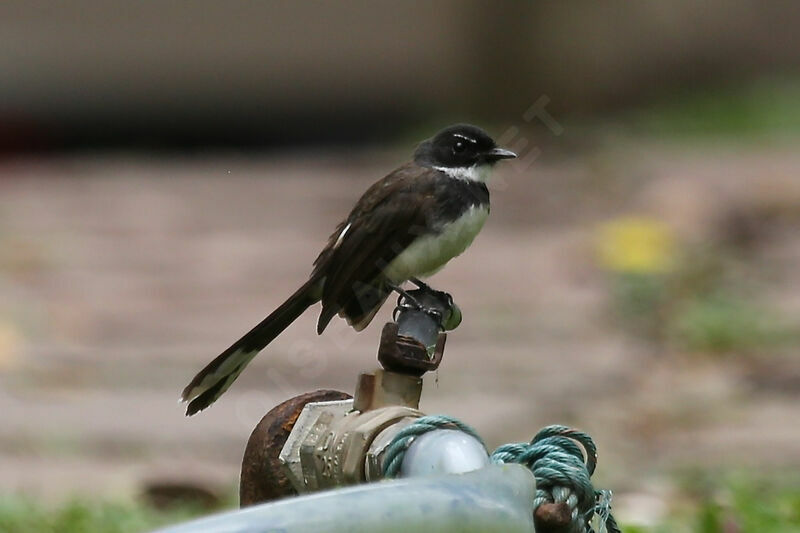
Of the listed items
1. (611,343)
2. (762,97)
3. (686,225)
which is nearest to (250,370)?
(611,343)

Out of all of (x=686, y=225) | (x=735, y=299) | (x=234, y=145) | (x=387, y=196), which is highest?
(x=234, y=145)

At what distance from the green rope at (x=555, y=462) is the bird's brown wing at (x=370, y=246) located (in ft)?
2.83

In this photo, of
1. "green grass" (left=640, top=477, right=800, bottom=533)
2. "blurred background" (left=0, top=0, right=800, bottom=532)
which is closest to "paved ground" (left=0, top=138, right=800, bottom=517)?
"blurred background" (left=0, top=0, right=800, bottom=532)

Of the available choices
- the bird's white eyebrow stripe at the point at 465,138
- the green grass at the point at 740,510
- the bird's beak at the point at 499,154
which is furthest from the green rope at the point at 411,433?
the bird's beak at the point at 499,154

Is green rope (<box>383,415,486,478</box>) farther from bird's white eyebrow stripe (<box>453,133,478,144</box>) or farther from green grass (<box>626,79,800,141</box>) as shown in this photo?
green grass (<box>626,79,800,141</box>)

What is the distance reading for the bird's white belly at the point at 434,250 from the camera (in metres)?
3.53

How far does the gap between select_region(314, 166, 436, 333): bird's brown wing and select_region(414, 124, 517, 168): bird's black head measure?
0.37 feet

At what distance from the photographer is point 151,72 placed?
38.5ft

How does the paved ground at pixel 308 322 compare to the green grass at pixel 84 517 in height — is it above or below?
above

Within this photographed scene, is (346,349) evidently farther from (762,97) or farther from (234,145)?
(762,97)

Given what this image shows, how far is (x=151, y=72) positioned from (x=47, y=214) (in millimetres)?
2875

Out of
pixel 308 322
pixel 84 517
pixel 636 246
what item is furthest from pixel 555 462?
pixel 636 246

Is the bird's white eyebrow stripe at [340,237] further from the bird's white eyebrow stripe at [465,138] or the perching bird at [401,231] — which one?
the bird's white eyebrow stripe at [465,138]

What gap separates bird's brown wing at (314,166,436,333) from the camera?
337 cm
